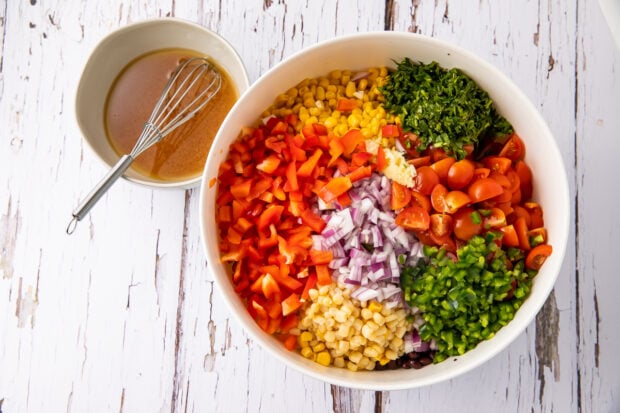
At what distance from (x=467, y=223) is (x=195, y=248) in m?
1.10

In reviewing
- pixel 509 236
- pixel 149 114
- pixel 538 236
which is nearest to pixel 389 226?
pixel 509 236

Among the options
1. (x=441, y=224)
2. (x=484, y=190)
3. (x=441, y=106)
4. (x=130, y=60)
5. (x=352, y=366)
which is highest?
(x=130, y=60)

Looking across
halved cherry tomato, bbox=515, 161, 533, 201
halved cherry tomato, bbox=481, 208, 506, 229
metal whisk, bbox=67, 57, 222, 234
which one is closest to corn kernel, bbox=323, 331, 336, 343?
halved cherry tomato, bbox=481, 208, 506, 229

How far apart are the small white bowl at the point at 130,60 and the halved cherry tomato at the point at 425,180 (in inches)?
29.1

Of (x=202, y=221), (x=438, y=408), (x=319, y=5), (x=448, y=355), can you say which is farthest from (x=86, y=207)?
(x=438, y=408)

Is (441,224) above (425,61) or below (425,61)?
below

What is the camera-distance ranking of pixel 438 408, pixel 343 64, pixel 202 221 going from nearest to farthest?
1. pixel 202 221
2. pixel 343 64
3. pixel 438 408

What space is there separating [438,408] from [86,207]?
158 centimetres

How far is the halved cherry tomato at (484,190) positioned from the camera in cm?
200

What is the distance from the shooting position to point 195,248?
2.44 metres

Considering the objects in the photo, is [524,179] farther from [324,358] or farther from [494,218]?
[324,358]

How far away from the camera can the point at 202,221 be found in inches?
79.7

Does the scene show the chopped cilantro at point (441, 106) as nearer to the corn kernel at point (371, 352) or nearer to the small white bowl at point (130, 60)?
the small white bowl at point (130, 60)

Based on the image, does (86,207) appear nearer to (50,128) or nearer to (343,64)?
(50,128)
